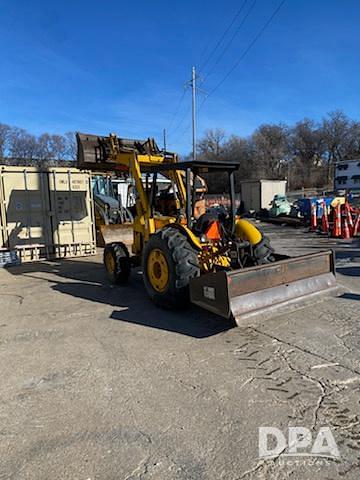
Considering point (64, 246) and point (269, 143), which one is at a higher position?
point (269, 143)

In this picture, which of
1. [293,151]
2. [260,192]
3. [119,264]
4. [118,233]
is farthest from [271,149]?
[119,264]

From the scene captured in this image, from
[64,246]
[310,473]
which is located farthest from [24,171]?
[310,473]

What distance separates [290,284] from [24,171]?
814cm

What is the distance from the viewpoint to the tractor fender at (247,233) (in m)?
6.05

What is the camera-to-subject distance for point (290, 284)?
5172mm

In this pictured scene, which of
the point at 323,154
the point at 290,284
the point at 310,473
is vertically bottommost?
the point at 310,473

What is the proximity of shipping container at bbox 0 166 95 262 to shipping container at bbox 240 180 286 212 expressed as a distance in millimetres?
16285

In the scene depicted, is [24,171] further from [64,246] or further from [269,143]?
[269,143]

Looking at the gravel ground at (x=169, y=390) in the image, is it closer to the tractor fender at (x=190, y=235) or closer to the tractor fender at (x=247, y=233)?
the tractor fender at (x=190, y=235)

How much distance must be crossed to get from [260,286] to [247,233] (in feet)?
4.96

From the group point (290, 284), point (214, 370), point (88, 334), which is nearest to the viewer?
point (214, 370)

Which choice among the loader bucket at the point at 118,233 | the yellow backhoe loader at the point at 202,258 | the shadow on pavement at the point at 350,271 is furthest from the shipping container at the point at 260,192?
the yellow backhoe loader at the point at 202,258

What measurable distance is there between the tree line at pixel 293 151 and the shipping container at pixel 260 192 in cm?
3524

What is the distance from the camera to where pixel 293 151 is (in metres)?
70.2
